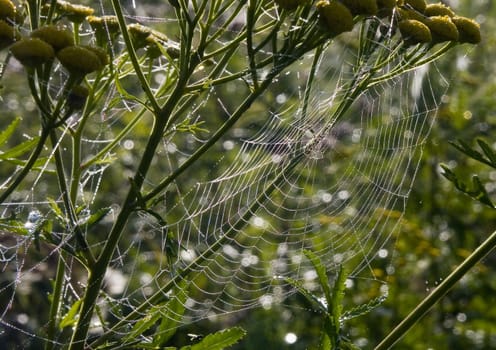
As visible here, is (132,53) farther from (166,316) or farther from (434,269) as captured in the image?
(434,269)

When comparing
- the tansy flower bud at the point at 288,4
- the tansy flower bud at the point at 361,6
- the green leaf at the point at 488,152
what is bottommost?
the green leaf at the point at 488,152

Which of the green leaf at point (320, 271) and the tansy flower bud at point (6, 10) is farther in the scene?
the green leaf at point (320, 271)

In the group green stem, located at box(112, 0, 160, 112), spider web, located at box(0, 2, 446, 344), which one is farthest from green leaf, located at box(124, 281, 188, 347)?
spider web, located at box(0, 2, 446, 344)

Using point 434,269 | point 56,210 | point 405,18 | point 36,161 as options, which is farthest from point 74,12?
point 434,269

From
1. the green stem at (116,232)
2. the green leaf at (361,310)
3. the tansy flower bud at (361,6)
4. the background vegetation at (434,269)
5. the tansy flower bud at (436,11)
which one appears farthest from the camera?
the background vegetation at (434,269)

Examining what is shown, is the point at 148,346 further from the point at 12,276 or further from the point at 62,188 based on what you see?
the point at 12,276

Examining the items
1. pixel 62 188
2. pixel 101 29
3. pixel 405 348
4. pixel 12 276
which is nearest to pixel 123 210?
pixel 62 188

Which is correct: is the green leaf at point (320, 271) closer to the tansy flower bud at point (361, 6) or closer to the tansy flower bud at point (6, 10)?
the tansy flower bud at point (361, 6)

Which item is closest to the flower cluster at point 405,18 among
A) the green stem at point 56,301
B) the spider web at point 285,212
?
the green stem at point 56,301
